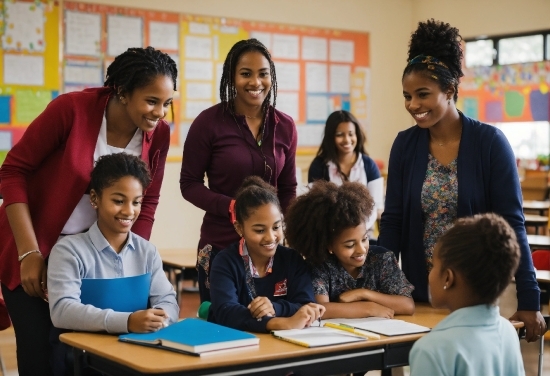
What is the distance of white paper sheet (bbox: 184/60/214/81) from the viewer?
7023 millimetres

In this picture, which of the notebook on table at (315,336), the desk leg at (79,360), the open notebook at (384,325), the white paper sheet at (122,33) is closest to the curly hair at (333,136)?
the white paper sheet at (122,33)

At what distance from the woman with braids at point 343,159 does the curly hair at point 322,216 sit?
237cm

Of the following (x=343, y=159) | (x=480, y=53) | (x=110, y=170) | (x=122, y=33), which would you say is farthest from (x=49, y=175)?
(x=480, y=53)

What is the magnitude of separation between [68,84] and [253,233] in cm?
445

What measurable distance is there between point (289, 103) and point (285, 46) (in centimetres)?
57

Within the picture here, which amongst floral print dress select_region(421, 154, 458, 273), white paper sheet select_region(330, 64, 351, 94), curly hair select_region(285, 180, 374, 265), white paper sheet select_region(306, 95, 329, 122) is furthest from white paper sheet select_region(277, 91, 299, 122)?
floral print dress select_region(421, 154, 458, 273)

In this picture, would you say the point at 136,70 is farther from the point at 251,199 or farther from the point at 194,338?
the point at 194,338

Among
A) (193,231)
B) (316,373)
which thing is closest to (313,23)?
(193,231)

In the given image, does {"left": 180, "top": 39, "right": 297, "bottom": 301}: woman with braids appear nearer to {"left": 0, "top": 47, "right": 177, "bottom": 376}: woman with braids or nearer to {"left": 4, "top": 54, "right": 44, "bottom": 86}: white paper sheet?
{"left": 0, "top": 47, "right": 177, "bottom": 376}: woman with braids

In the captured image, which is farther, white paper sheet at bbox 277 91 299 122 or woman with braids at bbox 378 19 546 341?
white paper sheet at bbox 277 91 299 122

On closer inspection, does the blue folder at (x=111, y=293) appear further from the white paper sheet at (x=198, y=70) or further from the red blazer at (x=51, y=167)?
the white paper sheet at (x=198, y=70)

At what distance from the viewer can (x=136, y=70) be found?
2.23m

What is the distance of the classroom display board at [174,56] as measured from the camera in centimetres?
615

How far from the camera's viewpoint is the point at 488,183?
94.6 inches
